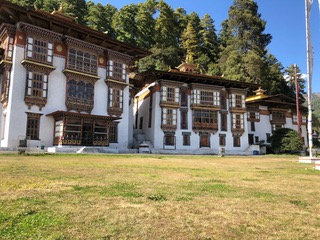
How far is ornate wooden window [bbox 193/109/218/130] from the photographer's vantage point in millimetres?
41062

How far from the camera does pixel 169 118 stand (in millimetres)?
39656

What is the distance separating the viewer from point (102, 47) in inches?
1305

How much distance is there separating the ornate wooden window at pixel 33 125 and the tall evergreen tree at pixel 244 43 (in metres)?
43.1

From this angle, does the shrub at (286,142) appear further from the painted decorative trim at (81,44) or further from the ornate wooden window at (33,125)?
the ornate wooden window at (33,125)

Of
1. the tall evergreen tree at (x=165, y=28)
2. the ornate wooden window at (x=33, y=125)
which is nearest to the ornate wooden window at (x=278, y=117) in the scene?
the tall evergreen tree at (x=165, y=28)

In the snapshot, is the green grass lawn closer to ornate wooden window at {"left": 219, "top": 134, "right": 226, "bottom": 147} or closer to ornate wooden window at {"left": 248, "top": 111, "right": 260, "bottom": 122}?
ornate wooden window at {"left": 219, "top": 134, "right": 226, "bottom": 147}

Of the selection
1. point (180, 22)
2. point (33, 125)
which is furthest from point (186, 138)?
point (180, 22)

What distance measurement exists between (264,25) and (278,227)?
3084 inches

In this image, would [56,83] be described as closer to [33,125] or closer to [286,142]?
[33,125]

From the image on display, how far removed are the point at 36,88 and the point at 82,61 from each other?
6404mm

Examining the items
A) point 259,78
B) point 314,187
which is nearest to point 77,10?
point 259,78

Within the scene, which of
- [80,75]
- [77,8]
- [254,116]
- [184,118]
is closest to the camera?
[80,75]

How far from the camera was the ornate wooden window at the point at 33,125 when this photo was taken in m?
27.6

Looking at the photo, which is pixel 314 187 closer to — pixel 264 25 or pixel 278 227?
pixel 278 227
